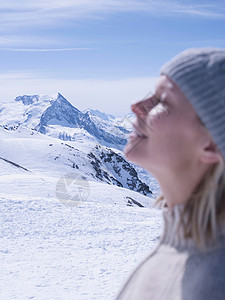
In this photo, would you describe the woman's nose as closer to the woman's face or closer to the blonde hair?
the woman's face

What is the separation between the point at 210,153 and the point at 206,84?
8.7 inches

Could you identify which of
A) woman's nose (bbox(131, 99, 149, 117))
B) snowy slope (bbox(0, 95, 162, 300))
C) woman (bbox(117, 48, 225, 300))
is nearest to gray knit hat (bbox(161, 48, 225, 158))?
woman (bbox(117, 48, 225, 300))

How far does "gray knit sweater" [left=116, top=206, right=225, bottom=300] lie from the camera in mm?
1064

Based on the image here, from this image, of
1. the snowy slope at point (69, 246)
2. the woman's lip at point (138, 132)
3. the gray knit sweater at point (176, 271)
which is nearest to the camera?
the gray knit sweater at point (176, 271)

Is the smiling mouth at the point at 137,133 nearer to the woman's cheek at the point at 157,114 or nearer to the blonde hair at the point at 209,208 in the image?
the woman's cheek at the point at 157,114

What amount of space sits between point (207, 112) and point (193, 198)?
28 centimetres

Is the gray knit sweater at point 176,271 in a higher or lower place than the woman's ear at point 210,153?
lower

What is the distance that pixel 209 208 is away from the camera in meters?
1.12

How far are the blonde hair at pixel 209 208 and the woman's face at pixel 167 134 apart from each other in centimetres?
9

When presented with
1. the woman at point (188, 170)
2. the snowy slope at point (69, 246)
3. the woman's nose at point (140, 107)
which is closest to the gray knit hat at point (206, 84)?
the woman at point (188, 170)

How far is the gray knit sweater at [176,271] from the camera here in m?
1.06

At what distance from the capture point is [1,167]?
118 ft

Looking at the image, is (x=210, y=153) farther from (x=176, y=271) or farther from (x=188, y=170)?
(x=176, y=271)

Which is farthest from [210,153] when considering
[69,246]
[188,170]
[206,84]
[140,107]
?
[69,246]
